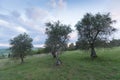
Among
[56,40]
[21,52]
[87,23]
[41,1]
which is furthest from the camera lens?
[21,52]

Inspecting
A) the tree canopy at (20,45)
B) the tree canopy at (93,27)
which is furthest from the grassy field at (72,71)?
the tree canopy at (20,45)

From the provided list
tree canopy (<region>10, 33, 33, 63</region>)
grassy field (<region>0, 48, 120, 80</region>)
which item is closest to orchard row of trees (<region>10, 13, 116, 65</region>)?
grassy field (<region>0, 48, 120, 80</region>)

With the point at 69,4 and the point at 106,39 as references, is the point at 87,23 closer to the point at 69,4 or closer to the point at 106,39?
the point at 106,39

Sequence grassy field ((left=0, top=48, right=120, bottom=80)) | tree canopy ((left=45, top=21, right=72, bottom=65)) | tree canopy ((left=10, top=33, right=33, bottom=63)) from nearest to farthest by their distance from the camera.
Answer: grassy field ((left=0, top=48, right=120, bottom=80))
tree canopy ((left=45, top=21, right=72, bottom=65))
tree canopy ((left=10, top=33, right=33, bottom=63))

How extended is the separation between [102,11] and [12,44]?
28.6m

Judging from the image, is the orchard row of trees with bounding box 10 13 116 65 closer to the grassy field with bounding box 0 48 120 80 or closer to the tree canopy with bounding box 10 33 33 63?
the grassy field with bounding box 0 48 120 80

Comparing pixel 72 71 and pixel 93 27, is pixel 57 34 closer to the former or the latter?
pixel 93 27

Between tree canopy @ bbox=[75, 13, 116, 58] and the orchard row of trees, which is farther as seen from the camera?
tree canopy @ bbox=[75, 13, 116, 58]

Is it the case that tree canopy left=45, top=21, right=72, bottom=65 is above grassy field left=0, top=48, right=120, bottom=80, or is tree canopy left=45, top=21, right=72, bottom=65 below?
above

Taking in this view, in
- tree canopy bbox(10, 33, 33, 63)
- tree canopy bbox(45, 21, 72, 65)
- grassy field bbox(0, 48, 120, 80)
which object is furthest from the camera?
tree canopy bbox(10, 33, 33, 63)

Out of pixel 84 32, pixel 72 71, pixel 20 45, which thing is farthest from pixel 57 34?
pixel 20 45

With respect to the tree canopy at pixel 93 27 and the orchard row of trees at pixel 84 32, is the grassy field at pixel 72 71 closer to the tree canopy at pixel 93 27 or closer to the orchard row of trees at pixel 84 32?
the orchard row of trees at pixel 84 32

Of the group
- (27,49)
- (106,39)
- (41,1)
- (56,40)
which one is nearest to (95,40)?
(106,39)

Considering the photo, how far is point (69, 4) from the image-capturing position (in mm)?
28141
